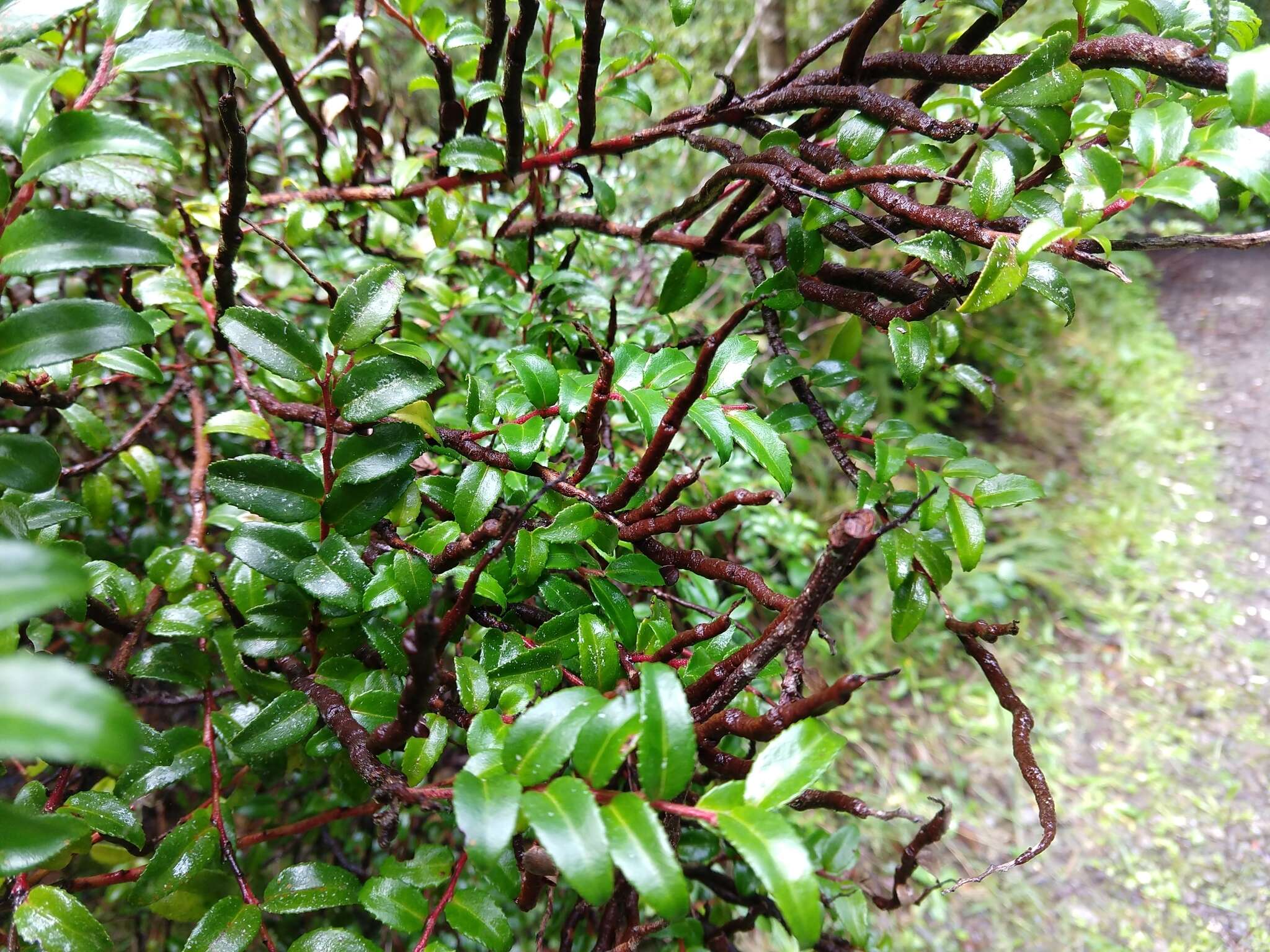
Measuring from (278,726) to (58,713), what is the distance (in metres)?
0.32

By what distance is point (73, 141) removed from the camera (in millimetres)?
352

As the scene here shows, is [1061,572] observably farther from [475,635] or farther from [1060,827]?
[475,635]

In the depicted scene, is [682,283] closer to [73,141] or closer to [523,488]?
[523,488]

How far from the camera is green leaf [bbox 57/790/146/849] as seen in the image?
47 cm

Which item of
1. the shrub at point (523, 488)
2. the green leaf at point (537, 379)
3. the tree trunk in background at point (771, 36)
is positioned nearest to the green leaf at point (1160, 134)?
the shrub at point (523, 488)

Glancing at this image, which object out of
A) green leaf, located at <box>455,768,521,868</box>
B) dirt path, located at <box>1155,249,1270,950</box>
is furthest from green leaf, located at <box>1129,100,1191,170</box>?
dirt path, located at <box>1155,249,1270,950</box>

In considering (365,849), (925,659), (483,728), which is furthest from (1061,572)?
(483,728)

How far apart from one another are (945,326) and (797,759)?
520 millimetres

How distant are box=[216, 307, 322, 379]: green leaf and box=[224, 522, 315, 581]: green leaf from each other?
0.39 ft

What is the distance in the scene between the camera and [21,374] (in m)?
0.60

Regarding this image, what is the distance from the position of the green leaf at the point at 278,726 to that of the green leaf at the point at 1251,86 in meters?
0.73

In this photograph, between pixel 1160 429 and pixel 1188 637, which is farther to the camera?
pixel 1160 429

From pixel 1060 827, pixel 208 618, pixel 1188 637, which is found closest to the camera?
pixel 208 618

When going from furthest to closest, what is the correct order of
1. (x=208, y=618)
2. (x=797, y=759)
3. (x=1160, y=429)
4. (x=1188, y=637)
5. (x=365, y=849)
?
(x=1160, y=429) < (x=1188, y=637) < (x=365, y=849) < (x=208, y=618) < (x=797, y=759)
